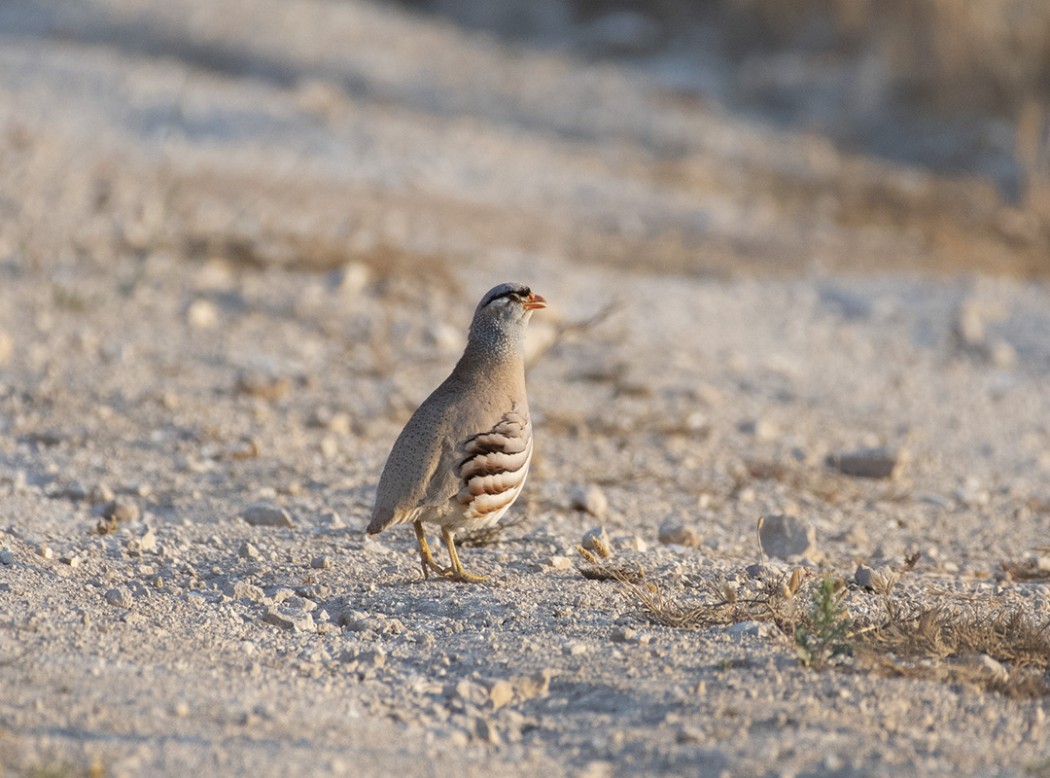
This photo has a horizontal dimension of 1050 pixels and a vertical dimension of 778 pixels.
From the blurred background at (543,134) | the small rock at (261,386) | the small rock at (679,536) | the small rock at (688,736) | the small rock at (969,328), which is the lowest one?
the small rock at (688,736)

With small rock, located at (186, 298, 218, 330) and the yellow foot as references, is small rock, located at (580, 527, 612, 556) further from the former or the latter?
small rock, located at (186, 298, 218, 330)

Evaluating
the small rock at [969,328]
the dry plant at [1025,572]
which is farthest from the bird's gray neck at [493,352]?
the small rock at [969,328]

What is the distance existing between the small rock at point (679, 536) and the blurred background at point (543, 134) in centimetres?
499

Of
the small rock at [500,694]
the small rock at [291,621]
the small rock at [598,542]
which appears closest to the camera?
the small rock at [500,694]

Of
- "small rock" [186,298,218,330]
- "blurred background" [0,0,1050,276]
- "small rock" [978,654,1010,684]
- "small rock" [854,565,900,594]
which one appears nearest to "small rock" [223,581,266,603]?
"small rock" [854,565,900,594]

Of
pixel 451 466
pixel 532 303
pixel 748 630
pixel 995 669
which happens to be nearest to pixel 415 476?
pixel 451 466

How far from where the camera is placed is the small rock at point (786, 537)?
19.2ft

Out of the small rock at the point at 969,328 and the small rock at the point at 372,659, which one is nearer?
the small rock at the point at 372,659

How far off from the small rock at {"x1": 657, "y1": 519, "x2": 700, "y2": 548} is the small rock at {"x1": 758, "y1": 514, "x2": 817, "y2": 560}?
285 mm

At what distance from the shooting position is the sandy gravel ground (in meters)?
3.98

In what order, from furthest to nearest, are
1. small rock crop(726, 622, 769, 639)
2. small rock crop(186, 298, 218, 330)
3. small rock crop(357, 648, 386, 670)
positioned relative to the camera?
small rock crop(186, 298, 218, 330) < small rock crop(726, 622, 769, 639) < small rock crop(357, 648, 386, 670)

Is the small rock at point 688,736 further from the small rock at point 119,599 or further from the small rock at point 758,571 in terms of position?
the small rock at point 119,599

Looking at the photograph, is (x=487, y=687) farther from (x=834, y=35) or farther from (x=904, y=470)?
(x=834, y=35)

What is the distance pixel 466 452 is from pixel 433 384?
372 cm
